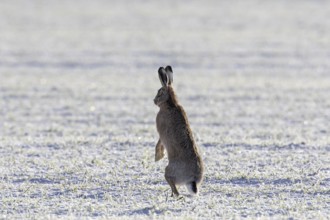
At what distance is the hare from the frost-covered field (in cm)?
27

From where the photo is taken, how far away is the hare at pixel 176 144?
29.4ft

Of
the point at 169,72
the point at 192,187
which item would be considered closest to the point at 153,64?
the point at 169,72

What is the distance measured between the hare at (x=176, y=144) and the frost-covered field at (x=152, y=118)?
0.89ft

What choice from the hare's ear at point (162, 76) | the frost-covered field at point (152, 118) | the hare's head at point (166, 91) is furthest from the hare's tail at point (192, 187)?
the hare's ear at point (162, 76)

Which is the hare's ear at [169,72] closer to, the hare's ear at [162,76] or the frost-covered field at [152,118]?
the hare's ear at [162,76]

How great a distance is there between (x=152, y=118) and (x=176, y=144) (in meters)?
7.11

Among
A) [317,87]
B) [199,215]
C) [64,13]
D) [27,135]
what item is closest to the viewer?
[199,215]

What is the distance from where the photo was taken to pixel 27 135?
46.4ft

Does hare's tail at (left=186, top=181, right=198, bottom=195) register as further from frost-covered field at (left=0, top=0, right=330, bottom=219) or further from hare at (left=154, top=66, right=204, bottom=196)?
frost-covered field at (left=0, top=0, right=330, bottom=219)

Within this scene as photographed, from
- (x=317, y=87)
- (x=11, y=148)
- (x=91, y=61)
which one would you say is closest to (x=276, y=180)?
(x=11, y=148)

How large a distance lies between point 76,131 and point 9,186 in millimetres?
4681

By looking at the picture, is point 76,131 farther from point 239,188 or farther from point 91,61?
point 91,61

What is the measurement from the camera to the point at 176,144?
9141 millimetres

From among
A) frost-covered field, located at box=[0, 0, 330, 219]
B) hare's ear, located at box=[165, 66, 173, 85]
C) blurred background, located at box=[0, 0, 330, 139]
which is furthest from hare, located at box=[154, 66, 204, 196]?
blurred background, located at box=[0, 0, 330, 139]
